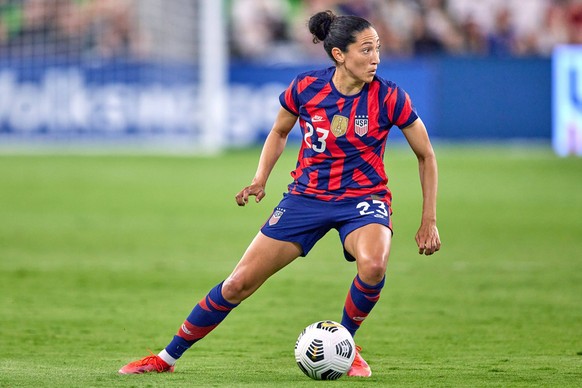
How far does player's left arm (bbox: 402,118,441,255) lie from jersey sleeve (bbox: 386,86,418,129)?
35 mm

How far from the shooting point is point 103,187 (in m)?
18.2

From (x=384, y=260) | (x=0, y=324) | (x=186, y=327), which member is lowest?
(x=0, y=324)

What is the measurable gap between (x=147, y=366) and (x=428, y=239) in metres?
1.60

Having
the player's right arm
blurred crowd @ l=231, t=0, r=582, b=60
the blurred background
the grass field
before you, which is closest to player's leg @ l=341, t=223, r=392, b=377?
the grass field

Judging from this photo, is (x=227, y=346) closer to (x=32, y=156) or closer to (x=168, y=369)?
(x=168, y=369)

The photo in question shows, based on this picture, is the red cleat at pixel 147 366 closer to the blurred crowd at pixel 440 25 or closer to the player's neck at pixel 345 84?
the player's neck at pixel 345 84

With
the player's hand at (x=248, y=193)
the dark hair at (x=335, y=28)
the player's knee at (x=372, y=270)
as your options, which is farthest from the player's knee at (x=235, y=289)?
the dark hair at (x=335, y=28)

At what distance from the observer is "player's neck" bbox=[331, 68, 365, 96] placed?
633cm

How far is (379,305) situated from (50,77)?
16076 mm

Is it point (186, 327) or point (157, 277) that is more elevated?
point (186, 327)

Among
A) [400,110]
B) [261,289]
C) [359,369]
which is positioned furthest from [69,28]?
[359,369]

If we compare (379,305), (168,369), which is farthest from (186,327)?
(379,305)

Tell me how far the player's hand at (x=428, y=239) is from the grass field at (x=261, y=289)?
2.16 ft

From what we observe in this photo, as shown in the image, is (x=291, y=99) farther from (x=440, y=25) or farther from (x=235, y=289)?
(x=440, y=25)
